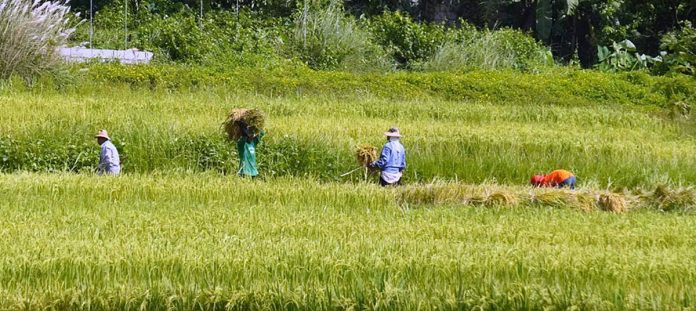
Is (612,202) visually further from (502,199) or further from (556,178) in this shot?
(556,178)

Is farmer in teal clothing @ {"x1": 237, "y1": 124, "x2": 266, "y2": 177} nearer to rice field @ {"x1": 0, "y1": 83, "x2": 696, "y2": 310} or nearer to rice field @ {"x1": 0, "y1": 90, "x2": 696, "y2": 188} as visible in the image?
rice field @ {"x1": 0, "y1": 83, "x2": 696, "y2": 310}

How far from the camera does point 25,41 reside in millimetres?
20266

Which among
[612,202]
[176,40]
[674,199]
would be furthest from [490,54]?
[612,202]

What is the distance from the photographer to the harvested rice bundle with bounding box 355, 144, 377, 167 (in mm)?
14844

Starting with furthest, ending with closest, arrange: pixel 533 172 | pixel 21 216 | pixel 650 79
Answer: pixel 650 79
pixel 533 172
pixel 21 216

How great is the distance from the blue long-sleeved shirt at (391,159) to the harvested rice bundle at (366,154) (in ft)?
1.58

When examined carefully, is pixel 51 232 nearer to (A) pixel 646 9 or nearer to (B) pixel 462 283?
(B) pixel 462 283

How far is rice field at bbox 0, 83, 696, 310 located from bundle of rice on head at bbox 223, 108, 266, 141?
2.23ft

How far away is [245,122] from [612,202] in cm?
488

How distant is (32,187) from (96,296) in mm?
5008

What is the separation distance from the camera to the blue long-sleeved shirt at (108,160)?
46.7ft

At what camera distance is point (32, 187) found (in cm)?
1156

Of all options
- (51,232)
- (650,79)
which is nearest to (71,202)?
(51,232)

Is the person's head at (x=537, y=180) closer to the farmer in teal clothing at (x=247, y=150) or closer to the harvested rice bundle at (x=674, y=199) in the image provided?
the harvested rice bundle at (x=674, y=199)
